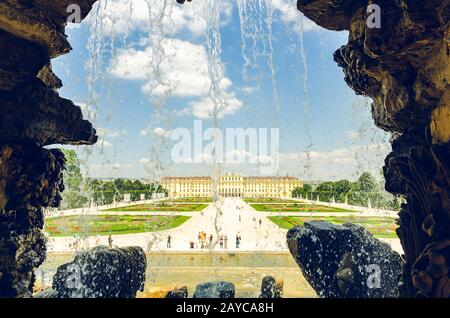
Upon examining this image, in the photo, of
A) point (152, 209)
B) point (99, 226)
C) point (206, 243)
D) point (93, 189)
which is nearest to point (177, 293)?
point (206, 243)

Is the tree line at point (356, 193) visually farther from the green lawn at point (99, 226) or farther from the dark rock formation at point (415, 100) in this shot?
the dark rock formation at point (415, 100)

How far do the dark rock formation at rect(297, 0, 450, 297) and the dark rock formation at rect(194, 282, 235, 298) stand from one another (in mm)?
3984

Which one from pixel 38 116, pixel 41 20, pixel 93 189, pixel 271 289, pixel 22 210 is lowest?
pixel 271 289

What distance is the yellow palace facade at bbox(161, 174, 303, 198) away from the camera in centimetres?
7898

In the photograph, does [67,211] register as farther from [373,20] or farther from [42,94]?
[373,20]

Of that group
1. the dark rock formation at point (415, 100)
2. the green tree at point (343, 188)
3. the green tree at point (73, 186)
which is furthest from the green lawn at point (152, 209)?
the dark rock formation at point (415, 100)

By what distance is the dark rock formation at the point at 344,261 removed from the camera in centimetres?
906

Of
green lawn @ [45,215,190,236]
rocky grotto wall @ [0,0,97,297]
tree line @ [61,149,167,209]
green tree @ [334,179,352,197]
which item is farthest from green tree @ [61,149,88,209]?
green tree @ [334,179,352,197]

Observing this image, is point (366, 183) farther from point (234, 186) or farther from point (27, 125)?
point (234, 186)

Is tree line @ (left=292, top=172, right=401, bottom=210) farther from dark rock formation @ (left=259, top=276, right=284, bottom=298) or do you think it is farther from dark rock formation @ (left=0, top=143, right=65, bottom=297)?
dark rock formation @ (left=0, top=143, right=65, bottom=297)

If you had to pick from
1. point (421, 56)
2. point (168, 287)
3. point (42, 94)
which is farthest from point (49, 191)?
point (421, 56)

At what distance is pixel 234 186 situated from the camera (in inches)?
3730

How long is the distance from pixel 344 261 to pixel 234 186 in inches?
3364
